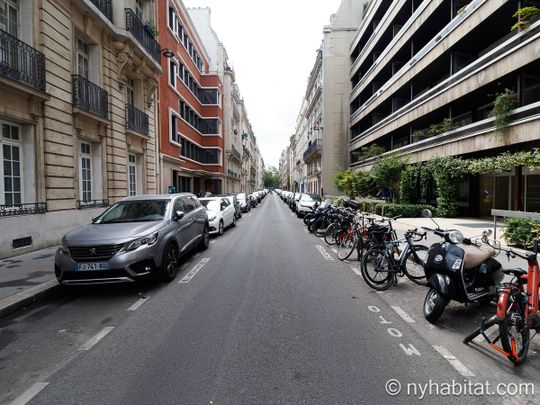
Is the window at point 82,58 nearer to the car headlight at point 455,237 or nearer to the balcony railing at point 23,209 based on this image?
the balcony railing at point 23,209

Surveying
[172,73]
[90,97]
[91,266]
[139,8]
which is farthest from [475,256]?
[172,73]

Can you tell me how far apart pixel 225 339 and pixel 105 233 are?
10.8ft

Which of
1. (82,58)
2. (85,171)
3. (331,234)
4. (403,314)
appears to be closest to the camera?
(403,314)

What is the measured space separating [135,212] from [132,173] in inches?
395

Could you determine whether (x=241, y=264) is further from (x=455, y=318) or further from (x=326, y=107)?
(x=326, y=107)

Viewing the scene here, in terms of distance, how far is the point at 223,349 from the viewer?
3.42 metres

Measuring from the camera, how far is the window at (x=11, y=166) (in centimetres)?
810

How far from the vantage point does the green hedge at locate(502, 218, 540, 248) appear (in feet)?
26.2

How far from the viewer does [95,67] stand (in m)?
12.3

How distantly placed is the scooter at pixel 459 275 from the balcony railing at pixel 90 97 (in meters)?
11.7

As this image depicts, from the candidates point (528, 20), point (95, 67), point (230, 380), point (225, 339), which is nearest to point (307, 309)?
point (225, 339)

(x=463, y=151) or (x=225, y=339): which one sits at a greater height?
(x=463, y=151)

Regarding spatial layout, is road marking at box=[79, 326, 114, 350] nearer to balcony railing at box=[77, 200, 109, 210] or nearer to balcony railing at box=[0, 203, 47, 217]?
balcony railing at box=[0, 203, 47, 217]

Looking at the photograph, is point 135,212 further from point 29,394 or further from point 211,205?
point 211,205
